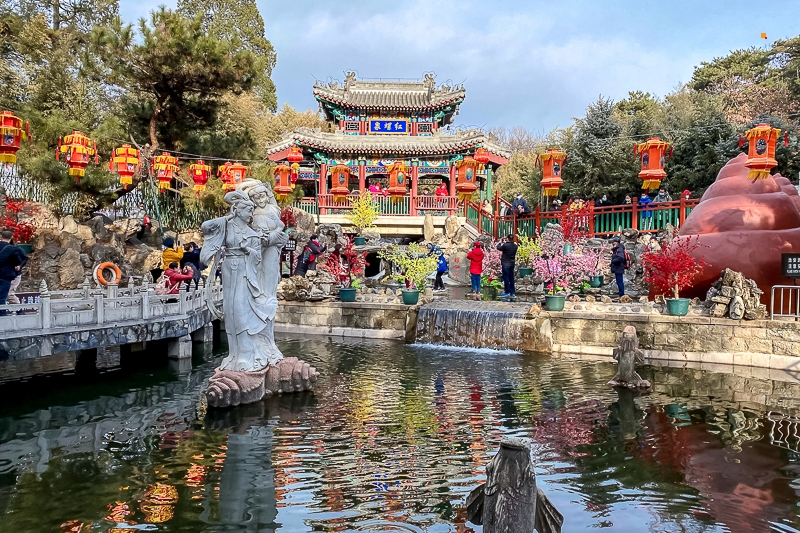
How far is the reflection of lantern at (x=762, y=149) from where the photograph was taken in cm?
1213

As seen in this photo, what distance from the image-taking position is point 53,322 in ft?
31.3

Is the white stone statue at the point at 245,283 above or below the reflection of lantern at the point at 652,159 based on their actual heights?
below

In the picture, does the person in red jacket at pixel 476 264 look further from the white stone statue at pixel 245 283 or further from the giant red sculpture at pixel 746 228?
the white stone statue at pixel 245 283

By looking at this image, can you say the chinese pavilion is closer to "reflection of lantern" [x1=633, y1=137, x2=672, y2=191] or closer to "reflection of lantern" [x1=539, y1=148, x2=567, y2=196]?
"reflection of lantern" [x1=539, y1=148, x2=567, y2=196]

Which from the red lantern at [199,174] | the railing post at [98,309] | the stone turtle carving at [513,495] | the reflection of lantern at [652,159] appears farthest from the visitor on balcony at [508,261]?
the stone turtle carving at [513,495]

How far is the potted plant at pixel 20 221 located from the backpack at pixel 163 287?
7.18 meters

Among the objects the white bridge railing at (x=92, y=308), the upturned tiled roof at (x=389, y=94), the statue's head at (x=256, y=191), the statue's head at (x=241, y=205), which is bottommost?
the white bridge railing at (x=92, y=308)

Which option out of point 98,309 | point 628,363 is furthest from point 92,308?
point 628,363

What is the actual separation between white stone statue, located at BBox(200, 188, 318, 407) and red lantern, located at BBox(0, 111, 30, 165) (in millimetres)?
6841

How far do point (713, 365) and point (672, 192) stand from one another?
721 inches

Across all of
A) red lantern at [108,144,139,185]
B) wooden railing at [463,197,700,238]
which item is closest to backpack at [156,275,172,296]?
red lantern at [108,144,139,185]

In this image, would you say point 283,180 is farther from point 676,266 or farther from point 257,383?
point 676,266

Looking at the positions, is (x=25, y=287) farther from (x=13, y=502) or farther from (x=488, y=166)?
(x=488, y=166)

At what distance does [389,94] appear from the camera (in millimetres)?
33188
